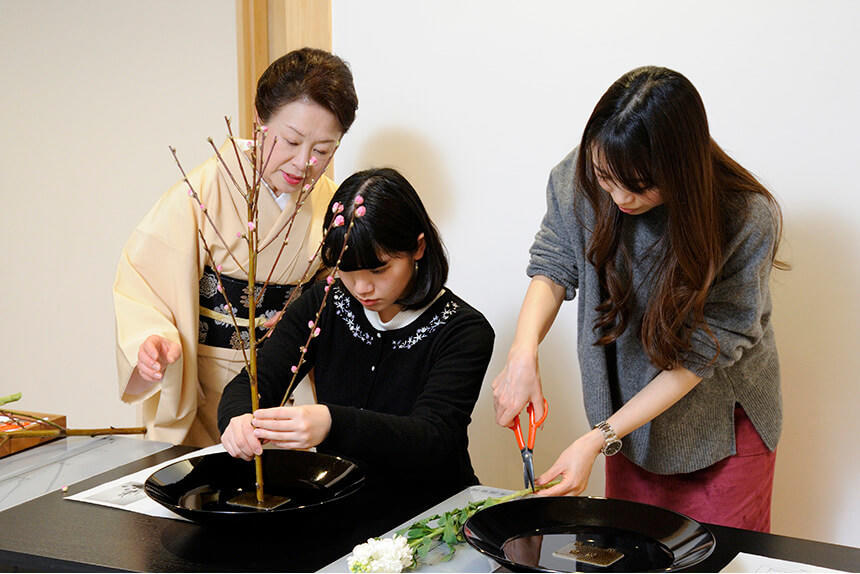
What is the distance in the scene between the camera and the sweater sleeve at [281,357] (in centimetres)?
167

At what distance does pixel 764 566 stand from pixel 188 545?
70cm

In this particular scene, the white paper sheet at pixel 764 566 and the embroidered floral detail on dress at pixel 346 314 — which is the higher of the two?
the embroidered floral detail on dress at pixel 346 314

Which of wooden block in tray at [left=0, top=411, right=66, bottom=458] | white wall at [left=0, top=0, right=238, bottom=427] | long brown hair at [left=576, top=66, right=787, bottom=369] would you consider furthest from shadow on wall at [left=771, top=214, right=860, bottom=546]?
white wall at [left=0, top=0, right=238, bottom=427]

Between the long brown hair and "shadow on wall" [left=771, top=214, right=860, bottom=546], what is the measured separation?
505 mm

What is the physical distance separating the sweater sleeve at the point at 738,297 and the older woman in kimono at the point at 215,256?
2.78 ft

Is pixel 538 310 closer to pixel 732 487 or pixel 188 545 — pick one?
pixel 732 487

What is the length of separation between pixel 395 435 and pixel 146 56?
2784 millimetres

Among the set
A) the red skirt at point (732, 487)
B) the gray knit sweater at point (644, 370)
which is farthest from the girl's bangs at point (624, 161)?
the red skirt at point (732, 487)

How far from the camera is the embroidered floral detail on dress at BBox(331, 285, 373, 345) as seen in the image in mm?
1712

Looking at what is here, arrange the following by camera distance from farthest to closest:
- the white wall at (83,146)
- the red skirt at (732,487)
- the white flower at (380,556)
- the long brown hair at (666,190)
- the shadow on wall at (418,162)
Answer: the white wall at (83,146)
the shadow on wall at (418,162)
the red skirt at (732,487)
the long brown hair at (666,190)
the white flower at (380,556)

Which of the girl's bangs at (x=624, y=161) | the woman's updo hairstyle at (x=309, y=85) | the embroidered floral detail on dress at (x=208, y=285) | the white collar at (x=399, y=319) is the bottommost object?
the white collar at (x=399, y=319)

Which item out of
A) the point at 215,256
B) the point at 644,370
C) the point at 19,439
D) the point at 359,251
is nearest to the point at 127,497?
the point at 19,439

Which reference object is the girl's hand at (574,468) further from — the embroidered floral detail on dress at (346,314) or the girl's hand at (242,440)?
the embroidered floral detail on dress at (346,314)

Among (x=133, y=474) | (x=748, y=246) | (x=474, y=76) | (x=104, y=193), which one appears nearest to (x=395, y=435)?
(x=133, y=474)
